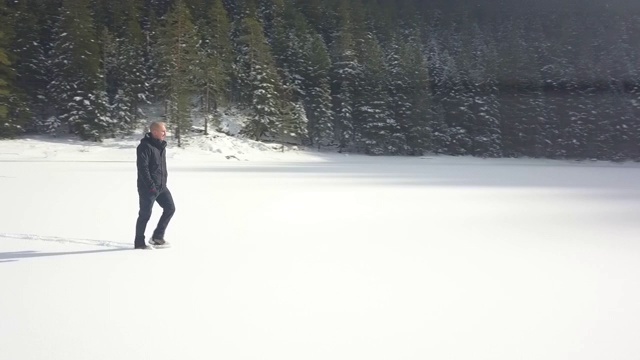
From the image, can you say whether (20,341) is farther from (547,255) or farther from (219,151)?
(219,151)

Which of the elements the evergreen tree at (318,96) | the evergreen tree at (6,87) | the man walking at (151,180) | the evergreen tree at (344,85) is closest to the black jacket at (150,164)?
the man walking at (151,180)

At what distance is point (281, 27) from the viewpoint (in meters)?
48.4

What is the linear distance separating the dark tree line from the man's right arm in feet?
91.9

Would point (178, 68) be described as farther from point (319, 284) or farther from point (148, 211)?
point (319, 284)

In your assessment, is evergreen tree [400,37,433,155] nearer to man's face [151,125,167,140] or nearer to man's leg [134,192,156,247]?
man's face [151,125,167,140]

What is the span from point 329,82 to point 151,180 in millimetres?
38640

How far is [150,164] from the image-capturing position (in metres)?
5.90

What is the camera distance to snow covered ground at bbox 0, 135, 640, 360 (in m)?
3.42

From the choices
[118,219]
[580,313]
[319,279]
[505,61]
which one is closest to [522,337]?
[580,313]

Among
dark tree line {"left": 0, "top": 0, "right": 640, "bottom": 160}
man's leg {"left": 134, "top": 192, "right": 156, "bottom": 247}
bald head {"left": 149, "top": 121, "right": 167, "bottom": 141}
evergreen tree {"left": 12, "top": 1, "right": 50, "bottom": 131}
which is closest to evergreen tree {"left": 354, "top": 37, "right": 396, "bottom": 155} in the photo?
dark tree line {"left": 0, "top": 0, "right": 640, "bottom": 160}

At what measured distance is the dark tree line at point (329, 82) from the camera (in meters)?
34.6

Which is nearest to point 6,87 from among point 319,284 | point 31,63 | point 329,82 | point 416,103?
point 31,63

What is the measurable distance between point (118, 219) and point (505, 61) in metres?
42.9

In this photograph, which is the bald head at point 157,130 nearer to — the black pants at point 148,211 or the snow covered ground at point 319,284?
the black pants at point 148,211
